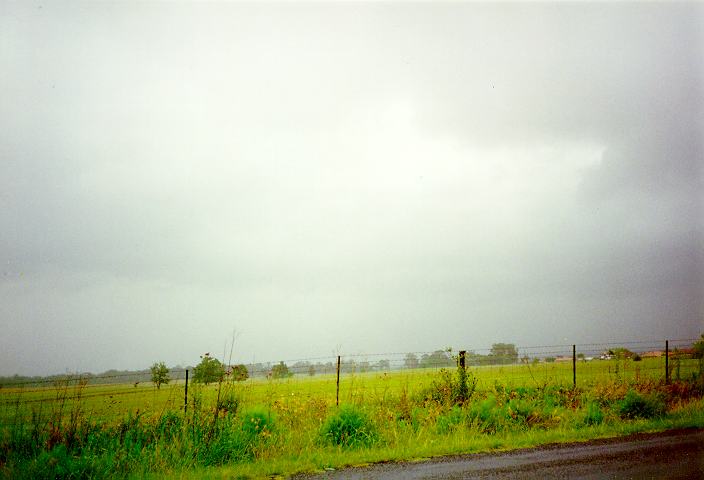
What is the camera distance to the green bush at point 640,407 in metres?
13.6

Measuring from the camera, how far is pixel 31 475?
725 cm

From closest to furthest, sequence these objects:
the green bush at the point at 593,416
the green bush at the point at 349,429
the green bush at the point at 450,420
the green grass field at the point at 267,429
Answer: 1. the green grass field at the point at 267,429
2. the green bush at the point at 349,429
3. the green bush at the point at 450,420
4. the green bush at the point at 593,416

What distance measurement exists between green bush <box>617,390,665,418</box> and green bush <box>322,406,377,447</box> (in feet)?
25.9

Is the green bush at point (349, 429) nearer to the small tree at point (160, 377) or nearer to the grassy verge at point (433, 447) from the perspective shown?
the grassy verge at point (433, 447)

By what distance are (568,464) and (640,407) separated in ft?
22.9

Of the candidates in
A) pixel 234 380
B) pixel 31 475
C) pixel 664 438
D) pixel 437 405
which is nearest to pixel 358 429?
pixel 234 380

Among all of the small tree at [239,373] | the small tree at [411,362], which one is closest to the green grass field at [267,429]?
the small tree at [239,373]

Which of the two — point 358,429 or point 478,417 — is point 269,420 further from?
point 478,417

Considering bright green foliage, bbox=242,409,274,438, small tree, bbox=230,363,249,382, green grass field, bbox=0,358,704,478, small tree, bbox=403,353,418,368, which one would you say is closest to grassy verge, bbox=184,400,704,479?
green grass field, bbox=0,358,704,478

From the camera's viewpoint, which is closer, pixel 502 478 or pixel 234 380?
pixel 502 478

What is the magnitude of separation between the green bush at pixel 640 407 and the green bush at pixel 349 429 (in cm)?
789

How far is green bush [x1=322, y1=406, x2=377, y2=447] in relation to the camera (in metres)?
10.6

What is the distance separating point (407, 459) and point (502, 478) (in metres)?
2.26

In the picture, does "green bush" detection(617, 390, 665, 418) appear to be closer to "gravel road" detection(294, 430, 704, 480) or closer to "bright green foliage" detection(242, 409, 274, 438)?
"gravel road" detection(294, 430, 704, 480)
